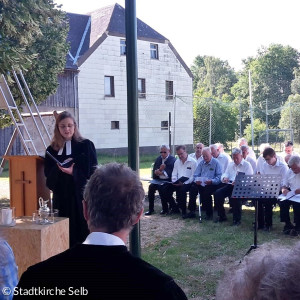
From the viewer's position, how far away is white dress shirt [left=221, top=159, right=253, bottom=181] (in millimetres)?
9016

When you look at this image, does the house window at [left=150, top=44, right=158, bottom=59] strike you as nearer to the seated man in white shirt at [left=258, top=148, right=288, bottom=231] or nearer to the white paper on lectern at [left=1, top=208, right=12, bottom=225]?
the seated man in white shirt at [left=258, top=148, right=288, bottom=231]

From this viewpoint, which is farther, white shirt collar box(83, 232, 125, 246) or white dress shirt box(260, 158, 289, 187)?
white dress shirt box(260, 158, 289, 187)

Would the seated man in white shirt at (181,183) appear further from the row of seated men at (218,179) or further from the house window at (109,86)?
the house window at (109,86)

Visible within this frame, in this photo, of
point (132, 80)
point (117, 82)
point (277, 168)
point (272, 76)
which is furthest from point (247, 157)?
→ point (272, 76)

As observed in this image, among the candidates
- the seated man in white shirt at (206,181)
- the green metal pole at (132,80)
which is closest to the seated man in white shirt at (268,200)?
the seated man in white shirt at (206,181)

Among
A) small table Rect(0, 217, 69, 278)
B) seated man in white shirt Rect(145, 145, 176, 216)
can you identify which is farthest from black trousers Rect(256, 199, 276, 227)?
small table Rect(0, 217, 69, 278)

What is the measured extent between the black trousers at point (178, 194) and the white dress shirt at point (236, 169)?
3.00 ft

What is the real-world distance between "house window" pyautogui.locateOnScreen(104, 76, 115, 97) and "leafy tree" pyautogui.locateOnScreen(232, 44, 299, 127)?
2785 cm

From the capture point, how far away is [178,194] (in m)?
9.84

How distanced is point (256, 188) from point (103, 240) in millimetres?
4984

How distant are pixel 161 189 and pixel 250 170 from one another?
2.07 meters

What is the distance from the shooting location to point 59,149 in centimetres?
496

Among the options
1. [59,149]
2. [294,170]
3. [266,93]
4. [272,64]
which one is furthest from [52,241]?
[272,64]

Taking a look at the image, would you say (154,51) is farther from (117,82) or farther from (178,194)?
(178,194)
